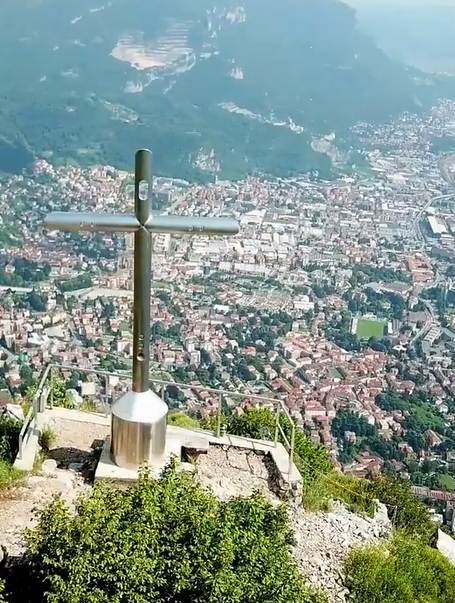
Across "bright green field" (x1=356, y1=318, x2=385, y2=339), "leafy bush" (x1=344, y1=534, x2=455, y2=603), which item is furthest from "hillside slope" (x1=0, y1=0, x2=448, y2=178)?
"leafy bush" (x1=344, y1=534, x2=455, y2=603)

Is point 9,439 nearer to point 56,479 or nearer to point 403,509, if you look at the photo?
point 56,479

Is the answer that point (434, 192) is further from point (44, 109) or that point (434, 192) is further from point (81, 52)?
point (81, 52)

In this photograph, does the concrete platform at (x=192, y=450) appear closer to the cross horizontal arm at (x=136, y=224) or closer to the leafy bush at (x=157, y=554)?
the leafy bush at (x=157, y=554)

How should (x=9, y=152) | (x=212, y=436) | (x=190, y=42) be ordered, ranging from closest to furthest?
(x=212, y=436)
(x=9, y=152)
(x=190, y=42)

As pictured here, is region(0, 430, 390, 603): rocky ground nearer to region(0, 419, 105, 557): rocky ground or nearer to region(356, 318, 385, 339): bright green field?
region(0, 419, 105, 557): rocky ground

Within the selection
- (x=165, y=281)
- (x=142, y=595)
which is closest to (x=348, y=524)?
(x=142, y=595)

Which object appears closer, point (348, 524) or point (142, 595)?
point (142, 595)

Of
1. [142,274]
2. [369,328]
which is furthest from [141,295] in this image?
[369,328]
